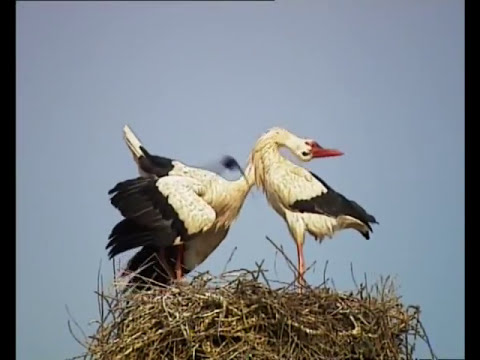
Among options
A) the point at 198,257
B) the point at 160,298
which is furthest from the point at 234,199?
the point at 160,298

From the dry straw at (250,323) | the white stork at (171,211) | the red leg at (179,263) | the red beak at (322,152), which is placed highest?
A: the red beak at (322,152)

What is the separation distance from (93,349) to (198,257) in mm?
620

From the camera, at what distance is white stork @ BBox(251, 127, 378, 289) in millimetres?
3061

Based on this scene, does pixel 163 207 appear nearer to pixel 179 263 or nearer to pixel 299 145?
pixel 179 263

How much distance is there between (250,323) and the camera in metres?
2.46

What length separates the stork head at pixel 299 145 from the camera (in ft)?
10.4

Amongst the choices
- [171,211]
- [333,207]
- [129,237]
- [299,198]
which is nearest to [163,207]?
[171,211]

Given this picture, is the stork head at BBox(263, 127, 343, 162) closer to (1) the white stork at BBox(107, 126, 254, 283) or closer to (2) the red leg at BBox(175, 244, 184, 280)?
(1) the white stork at BBox(107, 126, 254, 283)

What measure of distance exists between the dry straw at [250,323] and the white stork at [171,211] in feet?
1.03

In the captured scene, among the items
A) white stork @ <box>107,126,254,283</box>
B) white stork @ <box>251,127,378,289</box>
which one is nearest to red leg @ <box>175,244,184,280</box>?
white stork @ <box>107,126,254,283</box>

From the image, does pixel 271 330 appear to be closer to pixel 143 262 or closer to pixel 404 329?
pixel 404 329

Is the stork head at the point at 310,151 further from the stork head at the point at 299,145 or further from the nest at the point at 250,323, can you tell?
the nest at the point at 250,323

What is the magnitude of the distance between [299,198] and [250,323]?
70 centimetres

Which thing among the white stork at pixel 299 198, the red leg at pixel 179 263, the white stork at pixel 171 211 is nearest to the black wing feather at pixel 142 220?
the white stork at pixel 171 211
